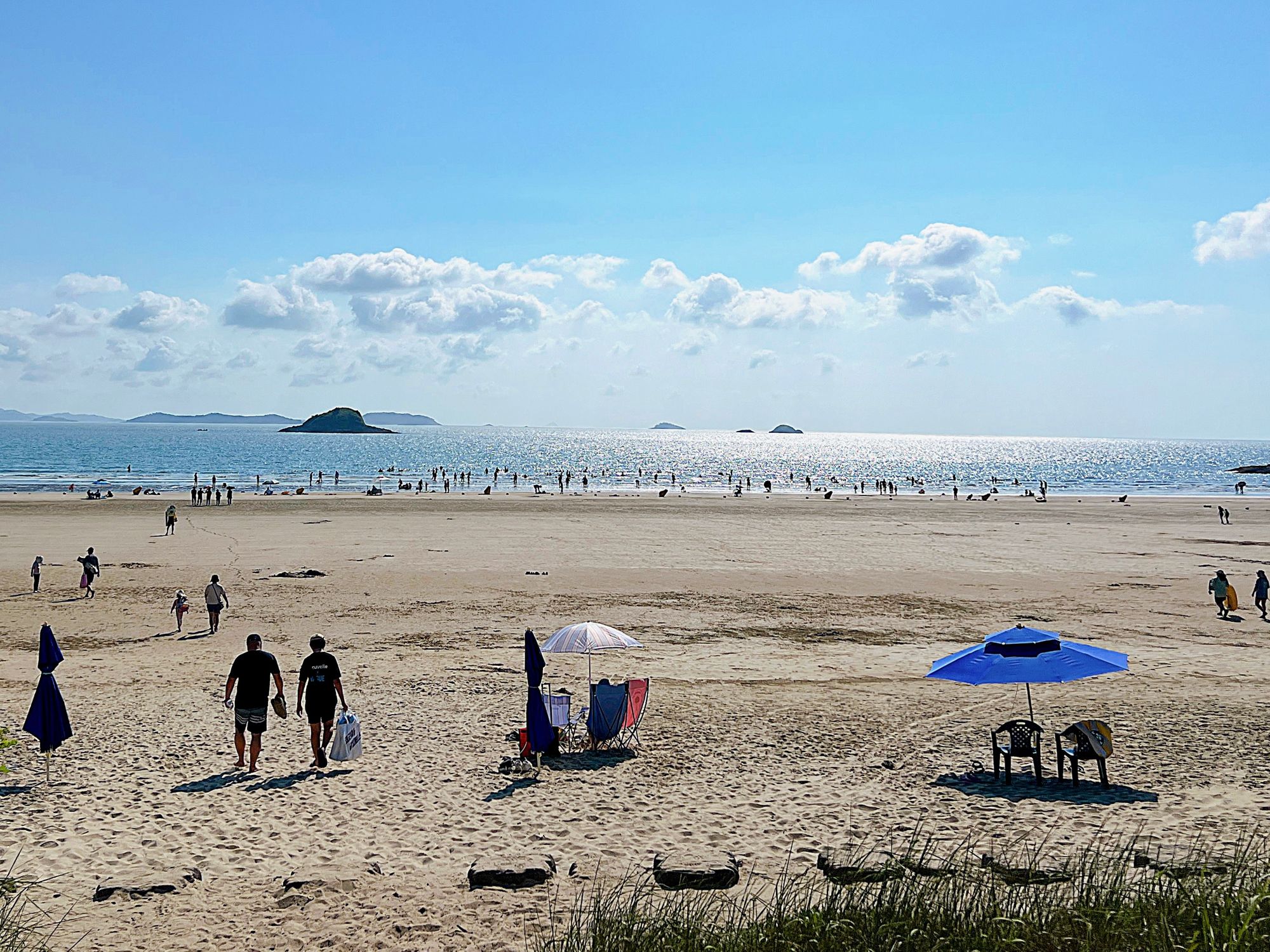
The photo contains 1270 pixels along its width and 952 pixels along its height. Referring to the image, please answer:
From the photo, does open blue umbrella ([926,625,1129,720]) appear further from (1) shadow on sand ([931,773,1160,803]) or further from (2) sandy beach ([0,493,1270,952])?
(2) sandy beach ([0,493,1270,952])

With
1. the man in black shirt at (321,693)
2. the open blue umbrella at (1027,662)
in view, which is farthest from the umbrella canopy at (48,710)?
the open blue umbrella at (1027,662)

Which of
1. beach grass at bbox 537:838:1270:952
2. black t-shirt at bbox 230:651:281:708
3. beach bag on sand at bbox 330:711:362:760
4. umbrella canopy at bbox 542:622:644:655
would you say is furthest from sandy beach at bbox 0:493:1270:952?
umbrella canopy at bbox 542:622:644:655

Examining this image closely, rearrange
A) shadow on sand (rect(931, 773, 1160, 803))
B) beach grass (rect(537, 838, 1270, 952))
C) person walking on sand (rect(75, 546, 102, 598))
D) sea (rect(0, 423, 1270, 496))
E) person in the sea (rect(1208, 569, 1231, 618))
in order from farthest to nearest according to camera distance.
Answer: sea (rect(0, 423, 1270, 496)), person walking on sand (rect(75, 546, 102, 598)), person in the sea (rect(1208, 569, 1231, 618)), shadow on sand (rect(931, 773, 1160, 803)), beach grass (rect(537, 838, 1270, 952))

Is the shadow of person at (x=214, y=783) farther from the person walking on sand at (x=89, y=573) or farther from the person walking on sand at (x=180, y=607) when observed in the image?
the person walking on sand at (x=89, y=573)

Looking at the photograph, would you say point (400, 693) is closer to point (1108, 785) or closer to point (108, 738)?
point (108, 738)

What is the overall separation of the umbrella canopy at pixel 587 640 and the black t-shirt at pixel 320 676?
2.53m

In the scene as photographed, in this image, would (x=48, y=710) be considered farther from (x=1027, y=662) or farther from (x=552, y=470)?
(x=552, y=470)

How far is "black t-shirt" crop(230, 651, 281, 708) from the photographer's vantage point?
10.0 metres

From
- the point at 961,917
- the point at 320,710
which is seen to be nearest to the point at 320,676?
Answer: the point at 320,710

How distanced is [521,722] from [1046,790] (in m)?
6.21

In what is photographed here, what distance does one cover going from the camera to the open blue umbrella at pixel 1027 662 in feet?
31.5

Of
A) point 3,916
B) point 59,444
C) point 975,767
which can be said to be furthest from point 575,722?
point 59,444

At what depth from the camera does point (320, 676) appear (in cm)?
1030

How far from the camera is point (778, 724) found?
11922 millimetres
